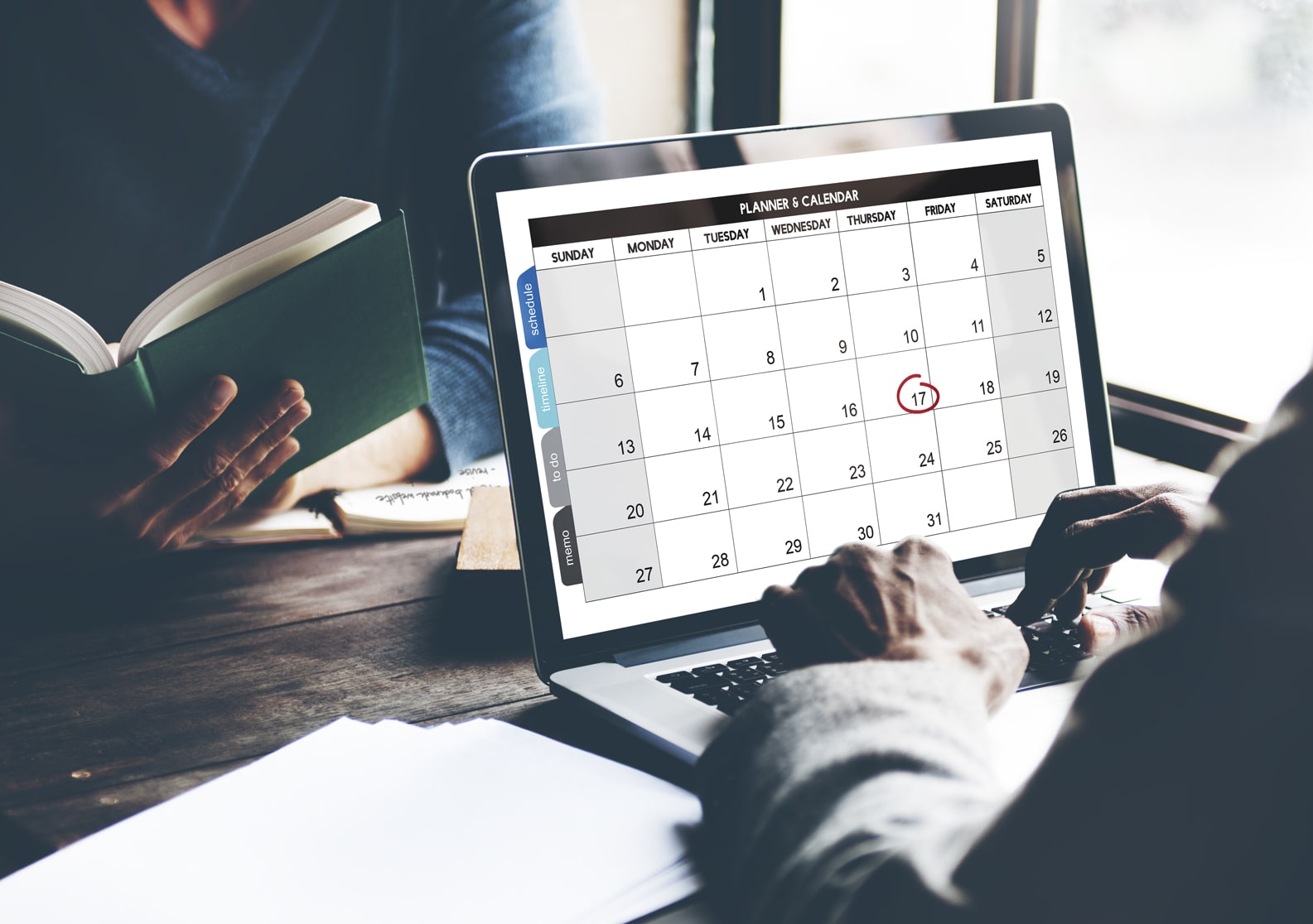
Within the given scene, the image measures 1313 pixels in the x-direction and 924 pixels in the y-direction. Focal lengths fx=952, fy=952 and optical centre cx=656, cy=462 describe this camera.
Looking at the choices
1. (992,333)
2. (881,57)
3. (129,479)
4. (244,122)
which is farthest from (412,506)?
(881,57)

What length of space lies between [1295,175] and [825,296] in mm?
644

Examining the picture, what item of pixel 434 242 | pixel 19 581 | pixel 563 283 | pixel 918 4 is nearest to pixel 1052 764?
pixel 563 283

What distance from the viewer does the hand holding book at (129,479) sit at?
808mm

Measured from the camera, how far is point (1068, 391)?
762mm

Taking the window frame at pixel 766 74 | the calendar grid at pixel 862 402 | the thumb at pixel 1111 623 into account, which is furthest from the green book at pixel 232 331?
the window frame at pixel 766 74

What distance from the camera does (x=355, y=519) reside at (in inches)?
36.3

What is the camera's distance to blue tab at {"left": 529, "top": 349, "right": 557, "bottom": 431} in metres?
0.64

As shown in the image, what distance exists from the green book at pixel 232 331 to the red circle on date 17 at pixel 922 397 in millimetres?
407

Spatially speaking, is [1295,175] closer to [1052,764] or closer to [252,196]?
[1052,764]

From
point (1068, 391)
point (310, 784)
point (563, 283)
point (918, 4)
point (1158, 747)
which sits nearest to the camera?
point (1158, 747)

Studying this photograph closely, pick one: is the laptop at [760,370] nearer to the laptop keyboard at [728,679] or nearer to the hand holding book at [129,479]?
the laptop keyboard at [728,679]

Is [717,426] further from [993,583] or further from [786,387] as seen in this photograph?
[993,583]

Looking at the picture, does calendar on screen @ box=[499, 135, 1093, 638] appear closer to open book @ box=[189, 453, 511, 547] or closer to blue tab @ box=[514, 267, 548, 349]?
blue tab @ box=[514, 267, 548, 349]

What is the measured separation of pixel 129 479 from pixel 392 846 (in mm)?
502
